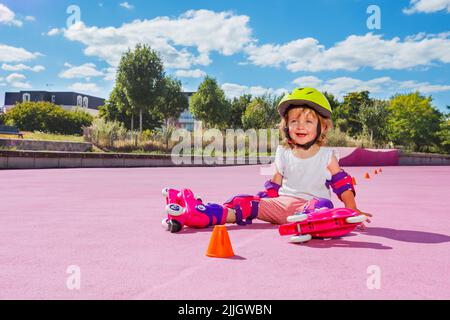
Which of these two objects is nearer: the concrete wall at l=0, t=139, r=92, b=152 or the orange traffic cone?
the orange traffic cone

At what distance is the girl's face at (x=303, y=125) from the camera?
487cm

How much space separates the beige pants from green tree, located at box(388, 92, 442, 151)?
153ft

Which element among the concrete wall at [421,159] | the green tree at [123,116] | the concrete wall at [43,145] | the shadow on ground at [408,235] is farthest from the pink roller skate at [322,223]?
the green tree at [123,116]

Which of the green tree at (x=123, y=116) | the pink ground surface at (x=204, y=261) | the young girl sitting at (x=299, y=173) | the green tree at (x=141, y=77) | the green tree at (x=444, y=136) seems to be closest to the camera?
the pink ground surface at (x=204, y=261)

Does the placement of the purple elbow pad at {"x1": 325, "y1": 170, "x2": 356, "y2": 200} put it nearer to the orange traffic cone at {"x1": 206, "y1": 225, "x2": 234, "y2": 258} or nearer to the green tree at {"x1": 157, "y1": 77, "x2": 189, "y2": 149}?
the orange traffic cone at {"x1": 206, "y1": 225, "x2": 234, "y2": 258}

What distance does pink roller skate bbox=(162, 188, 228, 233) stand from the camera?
184 inches

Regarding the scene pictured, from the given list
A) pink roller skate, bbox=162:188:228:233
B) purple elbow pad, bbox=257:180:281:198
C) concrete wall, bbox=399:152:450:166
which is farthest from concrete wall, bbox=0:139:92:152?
concrete wall, bbox=399:152:450:166

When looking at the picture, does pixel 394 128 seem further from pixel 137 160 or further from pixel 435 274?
pixel 435 274

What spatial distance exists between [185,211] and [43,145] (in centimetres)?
2349

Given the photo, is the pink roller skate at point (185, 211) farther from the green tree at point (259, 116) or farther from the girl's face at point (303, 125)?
the green tree at point (259, 116)

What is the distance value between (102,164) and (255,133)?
19465 millimetres

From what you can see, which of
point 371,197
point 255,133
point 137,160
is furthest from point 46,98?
point 371,197

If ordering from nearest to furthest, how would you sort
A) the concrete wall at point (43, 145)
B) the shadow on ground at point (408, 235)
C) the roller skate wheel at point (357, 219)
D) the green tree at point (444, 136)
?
1. the roller skate wheel at point (357, 219)
2. the shadow on ground at point (408, 235)
3. the concrete wall at point (43, 145)
4. the green tree at point (444, 136)

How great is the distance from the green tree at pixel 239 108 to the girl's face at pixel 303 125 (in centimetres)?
5773
